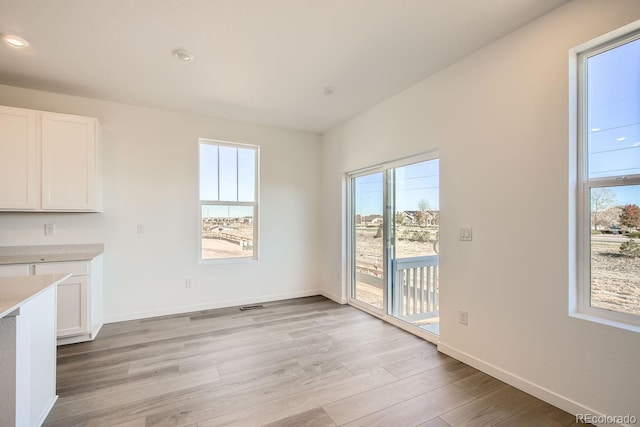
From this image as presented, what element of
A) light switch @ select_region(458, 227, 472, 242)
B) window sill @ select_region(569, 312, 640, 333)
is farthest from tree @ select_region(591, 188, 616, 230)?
light switch @ select_region(458, 227, 472, 242)

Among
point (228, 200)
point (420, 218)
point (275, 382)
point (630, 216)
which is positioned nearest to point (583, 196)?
point (630, 216)

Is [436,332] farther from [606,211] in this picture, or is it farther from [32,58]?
[32,58]

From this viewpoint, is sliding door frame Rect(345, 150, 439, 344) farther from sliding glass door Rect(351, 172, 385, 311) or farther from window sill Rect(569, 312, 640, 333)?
window sill Rect(569, 312, 640, 333)

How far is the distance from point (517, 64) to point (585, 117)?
623 mm

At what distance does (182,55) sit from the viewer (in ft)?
8.23

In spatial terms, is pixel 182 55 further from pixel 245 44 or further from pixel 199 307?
pixel 199 307

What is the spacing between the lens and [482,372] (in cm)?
238

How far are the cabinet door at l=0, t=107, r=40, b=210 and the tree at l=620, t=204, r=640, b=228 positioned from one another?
16.2 feet

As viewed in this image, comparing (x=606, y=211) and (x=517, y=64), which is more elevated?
(x=517, y=64)

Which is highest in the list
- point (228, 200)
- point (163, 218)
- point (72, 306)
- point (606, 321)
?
point (228, 200)

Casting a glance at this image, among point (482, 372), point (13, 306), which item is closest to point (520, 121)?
point (482, 372)

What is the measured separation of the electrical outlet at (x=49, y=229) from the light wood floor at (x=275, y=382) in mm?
1268

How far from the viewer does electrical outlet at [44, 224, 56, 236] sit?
3197mm

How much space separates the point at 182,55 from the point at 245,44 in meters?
0.60
